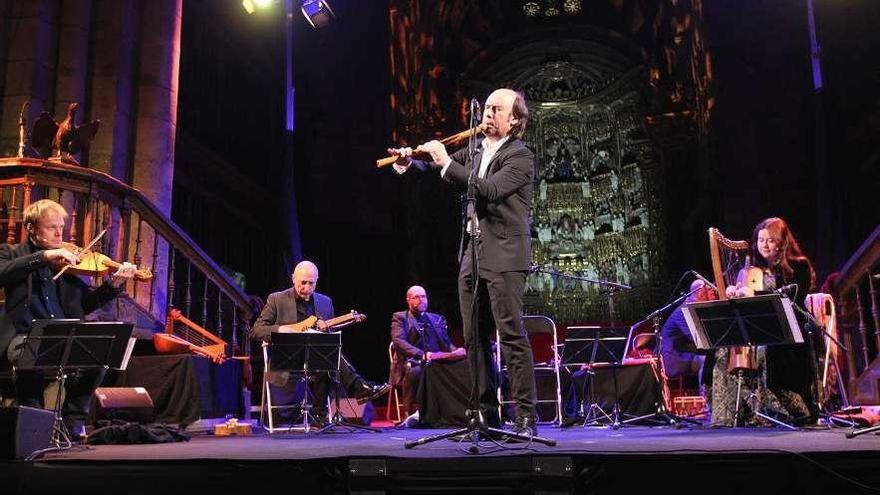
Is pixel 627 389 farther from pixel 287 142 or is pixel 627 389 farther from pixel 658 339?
pixel 287 142

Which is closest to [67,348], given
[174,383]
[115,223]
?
[174,383]

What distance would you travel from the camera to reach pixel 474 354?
3.79m

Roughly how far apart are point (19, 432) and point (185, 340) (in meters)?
4.06

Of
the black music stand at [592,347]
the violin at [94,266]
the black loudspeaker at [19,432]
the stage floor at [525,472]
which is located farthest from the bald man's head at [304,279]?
the stage floor at [525,472]

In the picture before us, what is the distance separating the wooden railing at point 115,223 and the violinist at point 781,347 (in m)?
4.95

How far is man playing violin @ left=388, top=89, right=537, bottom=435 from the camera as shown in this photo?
391 centimetres

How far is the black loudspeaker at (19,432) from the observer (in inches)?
141

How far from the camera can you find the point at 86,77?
28.0 ft

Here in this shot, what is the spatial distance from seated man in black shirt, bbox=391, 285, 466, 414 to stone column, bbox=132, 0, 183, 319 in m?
2.78

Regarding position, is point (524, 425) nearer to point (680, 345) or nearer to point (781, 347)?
point (781, 347)

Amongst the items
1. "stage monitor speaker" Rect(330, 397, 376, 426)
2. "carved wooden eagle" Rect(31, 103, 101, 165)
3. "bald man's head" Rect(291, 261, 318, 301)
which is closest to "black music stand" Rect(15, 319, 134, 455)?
"bald man's head" Rect(291, 261, 318, 301)

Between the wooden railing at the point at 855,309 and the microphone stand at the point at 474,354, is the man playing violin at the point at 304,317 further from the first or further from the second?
the wooden railing at the point at 855,309

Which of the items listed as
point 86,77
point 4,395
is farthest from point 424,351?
point 86,77

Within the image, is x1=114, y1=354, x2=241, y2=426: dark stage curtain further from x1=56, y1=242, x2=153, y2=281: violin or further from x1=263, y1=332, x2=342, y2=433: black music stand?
x1=56, y1=242, x2=153, y2=281: violin
